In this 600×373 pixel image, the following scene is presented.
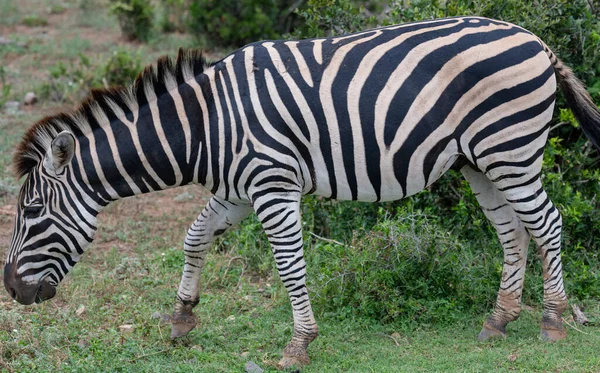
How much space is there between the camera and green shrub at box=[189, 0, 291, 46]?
13.5 meters

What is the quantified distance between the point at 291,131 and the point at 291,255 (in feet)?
2.81

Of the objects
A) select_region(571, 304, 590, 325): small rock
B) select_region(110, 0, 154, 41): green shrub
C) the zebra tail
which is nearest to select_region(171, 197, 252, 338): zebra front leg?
the zebra tail

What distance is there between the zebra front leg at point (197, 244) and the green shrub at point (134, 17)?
9.51 meters

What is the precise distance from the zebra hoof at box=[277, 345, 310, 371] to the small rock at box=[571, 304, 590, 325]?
227 cm

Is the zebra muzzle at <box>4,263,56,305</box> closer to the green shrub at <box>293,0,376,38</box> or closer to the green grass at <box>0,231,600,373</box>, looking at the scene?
the green grass at <box>0,231,600,373</box>

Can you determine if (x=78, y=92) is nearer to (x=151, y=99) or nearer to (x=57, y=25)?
(x=57, y=25)

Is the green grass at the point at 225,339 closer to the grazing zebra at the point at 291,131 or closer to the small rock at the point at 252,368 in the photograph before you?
the small rock at the point at 252,368

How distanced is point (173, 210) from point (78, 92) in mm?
3839

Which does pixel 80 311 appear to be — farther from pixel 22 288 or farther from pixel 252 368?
pixel 252 368

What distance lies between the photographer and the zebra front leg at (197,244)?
18.8ft

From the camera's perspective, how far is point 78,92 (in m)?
11.5

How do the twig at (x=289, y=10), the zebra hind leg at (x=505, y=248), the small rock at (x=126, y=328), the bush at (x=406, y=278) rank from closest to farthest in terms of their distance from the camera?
the zebra hind leg at (x=505, y=248), the small rock at (x=126, y=328), the bush at (x=406, y=278), the twig at (x=289, y=10)

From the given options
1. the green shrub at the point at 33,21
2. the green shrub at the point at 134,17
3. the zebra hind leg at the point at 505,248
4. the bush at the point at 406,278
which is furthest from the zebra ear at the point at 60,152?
the green shrub at the point at 33,21

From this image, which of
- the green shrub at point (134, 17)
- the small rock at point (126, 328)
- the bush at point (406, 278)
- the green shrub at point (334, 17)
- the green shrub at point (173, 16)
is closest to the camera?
the small rock at point (126, 328)
